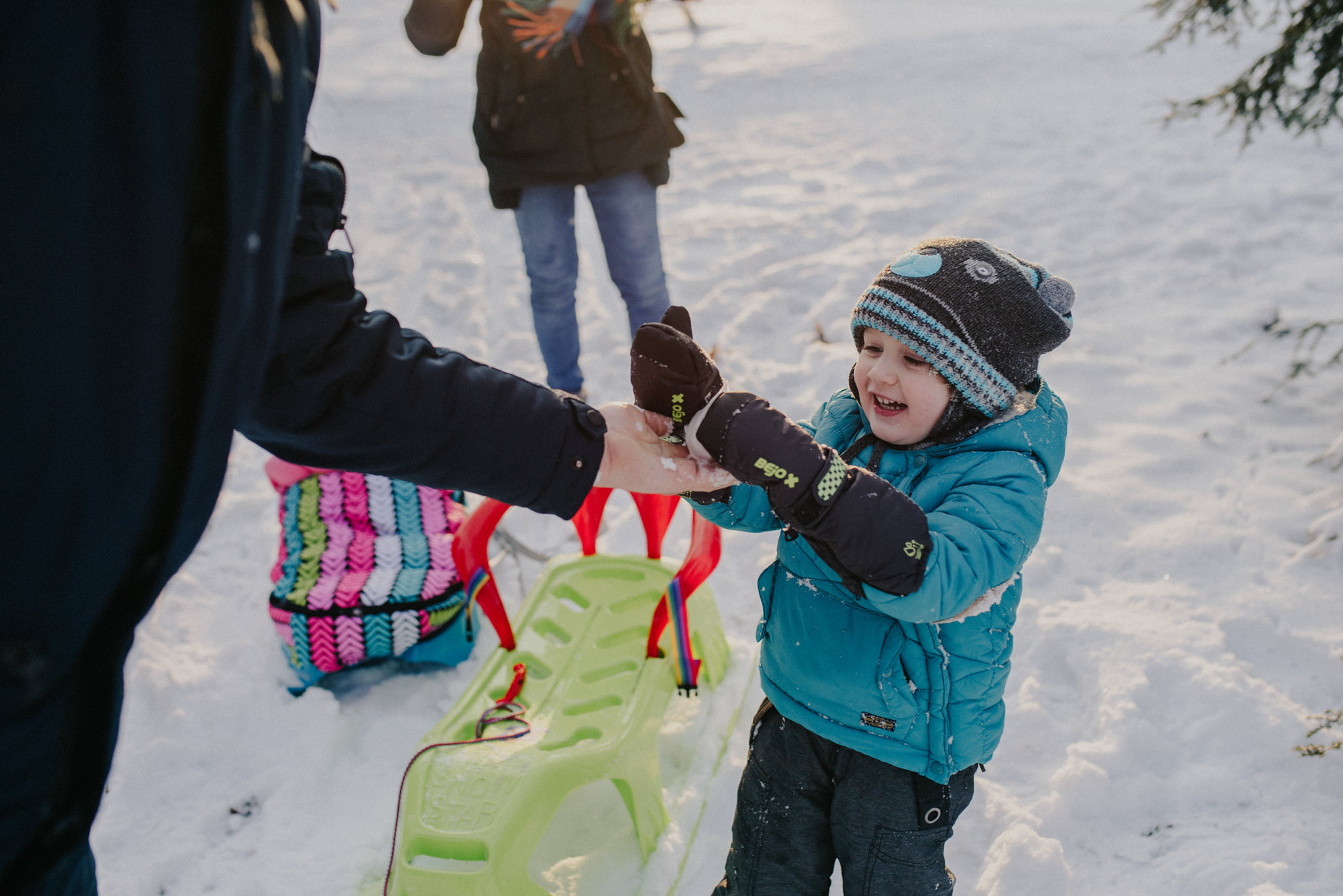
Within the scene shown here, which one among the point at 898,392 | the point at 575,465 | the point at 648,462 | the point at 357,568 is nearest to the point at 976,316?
the point at 898,392

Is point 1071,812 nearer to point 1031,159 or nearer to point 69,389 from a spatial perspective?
point 69,389

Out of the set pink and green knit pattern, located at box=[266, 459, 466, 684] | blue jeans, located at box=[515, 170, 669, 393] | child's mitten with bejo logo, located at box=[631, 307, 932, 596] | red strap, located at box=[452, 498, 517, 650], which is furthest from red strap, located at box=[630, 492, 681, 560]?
blue jeans, located at box=[515, 170, 669, 393]

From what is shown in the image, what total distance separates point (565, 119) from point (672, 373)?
2000 millimetres

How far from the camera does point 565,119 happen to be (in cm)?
303

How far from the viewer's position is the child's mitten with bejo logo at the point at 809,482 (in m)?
1.28

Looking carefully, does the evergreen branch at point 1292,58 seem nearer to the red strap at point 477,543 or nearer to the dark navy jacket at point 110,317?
the red strap at point 477,543

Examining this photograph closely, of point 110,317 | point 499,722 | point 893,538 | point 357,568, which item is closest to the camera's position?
point 110,317

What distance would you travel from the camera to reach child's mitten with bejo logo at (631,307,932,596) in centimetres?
128

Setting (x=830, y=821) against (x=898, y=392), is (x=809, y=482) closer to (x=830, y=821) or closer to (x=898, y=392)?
(x=898, y=392)

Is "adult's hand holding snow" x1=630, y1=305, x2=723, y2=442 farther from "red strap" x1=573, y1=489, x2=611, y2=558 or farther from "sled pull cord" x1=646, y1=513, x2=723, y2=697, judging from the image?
"red strap" x1=573, y1=489, x2=611, y2=558

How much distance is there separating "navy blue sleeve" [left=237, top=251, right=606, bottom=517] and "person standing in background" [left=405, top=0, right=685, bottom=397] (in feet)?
6.17

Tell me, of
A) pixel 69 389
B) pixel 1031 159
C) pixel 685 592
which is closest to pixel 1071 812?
pixel 685 592

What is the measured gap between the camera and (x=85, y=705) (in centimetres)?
85

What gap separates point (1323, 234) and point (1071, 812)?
4.02 meters
